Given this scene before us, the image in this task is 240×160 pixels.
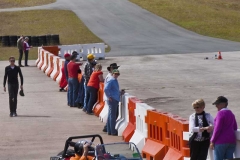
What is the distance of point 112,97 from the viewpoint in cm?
1533

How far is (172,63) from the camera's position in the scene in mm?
33188

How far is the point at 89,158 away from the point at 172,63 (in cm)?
2346

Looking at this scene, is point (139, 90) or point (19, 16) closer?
point (139, 90)

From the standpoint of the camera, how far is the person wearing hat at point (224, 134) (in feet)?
31.7

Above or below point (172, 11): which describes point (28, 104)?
below

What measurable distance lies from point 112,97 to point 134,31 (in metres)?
39.3

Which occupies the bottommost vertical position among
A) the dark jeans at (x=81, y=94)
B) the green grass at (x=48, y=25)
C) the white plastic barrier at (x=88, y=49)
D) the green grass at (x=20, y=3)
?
the dark jeans at (x=81, y=94)

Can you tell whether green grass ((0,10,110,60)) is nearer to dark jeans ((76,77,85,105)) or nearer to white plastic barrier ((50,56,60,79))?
white plastic barrier ((50,56,60,79))

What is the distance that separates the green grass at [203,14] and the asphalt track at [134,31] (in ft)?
3.98

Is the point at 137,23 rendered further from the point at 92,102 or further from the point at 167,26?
the point at 92,102

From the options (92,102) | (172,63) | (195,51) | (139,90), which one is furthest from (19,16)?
(92,102)

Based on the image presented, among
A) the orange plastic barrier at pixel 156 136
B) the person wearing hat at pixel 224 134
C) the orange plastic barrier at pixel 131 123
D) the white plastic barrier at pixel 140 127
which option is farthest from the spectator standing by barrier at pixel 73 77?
the person wearing hat at pixel 224 134

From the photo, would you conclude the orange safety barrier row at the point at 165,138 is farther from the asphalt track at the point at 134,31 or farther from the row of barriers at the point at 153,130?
the asphalt track at the point at 134,31

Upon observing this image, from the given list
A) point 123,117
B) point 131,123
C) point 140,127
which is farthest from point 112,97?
point 140,127
